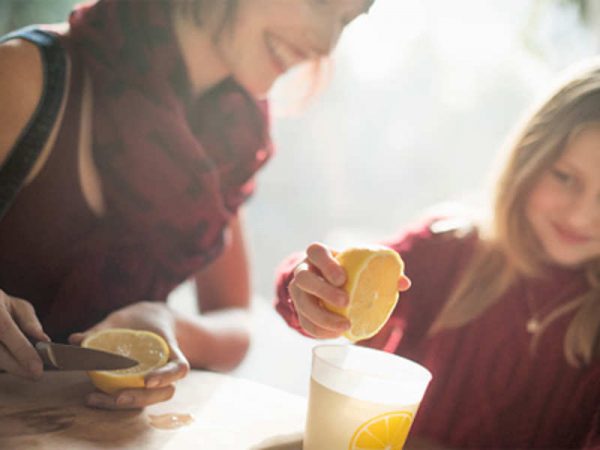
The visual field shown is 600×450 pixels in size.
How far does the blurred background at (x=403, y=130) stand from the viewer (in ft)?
2.27

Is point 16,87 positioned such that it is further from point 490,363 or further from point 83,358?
point 490,363

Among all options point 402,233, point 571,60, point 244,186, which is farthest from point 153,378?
point 571,60

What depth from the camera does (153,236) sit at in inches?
18.5

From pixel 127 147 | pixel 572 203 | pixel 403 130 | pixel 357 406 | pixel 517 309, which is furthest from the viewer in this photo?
pixel 403 130

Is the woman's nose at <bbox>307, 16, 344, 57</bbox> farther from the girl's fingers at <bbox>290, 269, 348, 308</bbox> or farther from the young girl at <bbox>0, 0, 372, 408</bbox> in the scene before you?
the girl's fingers at <bbox>290, 269, 348, 308</bbox>

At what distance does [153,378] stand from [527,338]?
427mm

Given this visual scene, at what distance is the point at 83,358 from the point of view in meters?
0.35

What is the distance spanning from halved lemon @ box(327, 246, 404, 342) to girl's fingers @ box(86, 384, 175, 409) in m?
0.12

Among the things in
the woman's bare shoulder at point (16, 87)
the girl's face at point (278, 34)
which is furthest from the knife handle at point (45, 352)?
the girl's face at point (278, 34)

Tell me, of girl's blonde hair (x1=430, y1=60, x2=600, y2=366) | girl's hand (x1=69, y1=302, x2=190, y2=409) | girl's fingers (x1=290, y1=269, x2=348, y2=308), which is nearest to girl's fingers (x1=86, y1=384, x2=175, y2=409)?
girl's hand (x1=69, y1=302, x2=190, y2=409)

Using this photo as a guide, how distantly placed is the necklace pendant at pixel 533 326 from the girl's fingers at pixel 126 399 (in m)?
0.42

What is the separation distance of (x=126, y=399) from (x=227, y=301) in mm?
269

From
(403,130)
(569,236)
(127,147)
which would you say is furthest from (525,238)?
(127,147)

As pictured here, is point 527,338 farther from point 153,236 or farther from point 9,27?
point 9,27
